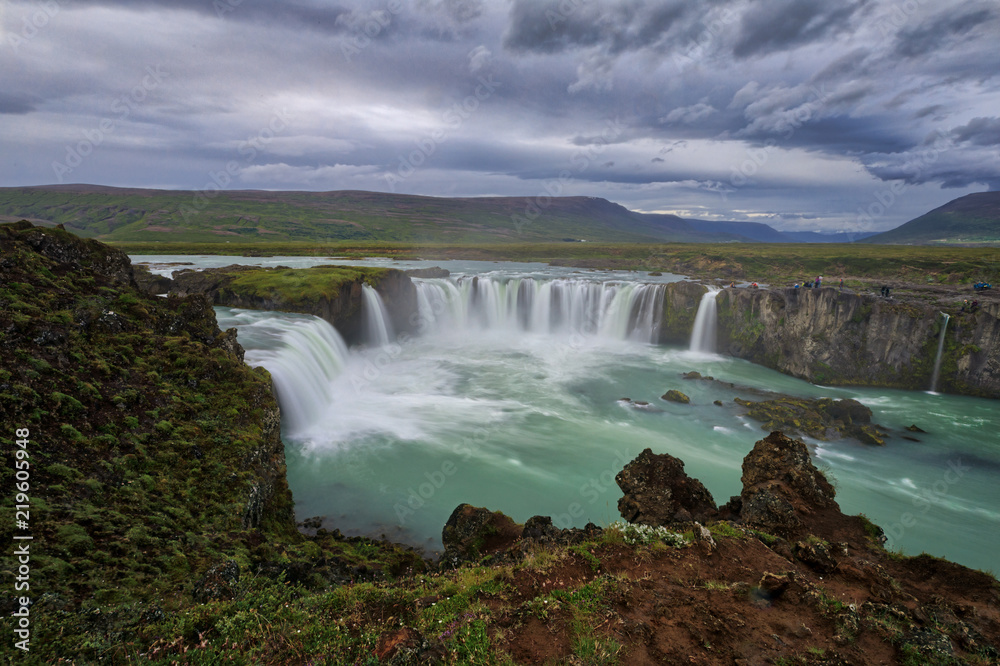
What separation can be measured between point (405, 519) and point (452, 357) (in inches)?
990

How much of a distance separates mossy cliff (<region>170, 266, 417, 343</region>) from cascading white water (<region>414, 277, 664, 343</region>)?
723cm

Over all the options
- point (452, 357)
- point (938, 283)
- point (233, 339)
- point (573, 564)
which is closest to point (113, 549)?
point (573, 564)

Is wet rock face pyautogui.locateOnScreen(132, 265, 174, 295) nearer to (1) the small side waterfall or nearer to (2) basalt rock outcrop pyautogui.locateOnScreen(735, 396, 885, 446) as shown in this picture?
(2) basalt rock outcrop pyautogui.locateOnScreen(735, 396, 885, 446)

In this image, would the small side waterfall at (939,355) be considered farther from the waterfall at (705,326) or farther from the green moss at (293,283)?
the green moss at (293,283)

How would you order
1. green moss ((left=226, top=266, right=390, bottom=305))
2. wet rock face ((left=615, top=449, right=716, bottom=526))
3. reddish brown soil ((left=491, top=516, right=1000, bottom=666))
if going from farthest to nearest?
green moss ((left=226, top=266, right=390, bottom=305)) < wet rock face ((left=615, top=449, right=716, bottom=526)) < reddish brown soil ((left=491, top=516, right=1000, bottom=666))

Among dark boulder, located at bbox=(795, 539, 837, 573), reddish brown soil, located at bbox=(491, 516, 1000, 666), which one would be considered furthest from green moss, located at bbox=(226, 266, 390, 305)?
dark boulder, located at bbox=(795, 539, 837, 573)

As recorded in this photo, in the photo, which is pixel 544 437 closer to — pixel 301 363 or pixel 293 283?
pixel 301 363

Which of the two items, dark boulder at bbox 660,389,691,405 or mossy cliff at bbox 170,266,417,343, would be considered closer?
dark boulder at bbox 660,389,691,405

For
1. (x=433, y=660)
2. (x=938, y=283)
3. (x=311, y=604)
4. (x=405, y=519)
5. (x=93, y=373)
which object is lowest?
(x=405, y=519)

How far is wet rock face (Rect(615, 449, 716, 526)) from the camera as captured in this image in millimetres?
11289

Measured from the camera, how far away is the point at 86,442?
1005cm

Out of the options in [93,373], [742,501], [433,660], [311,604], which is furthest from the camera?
[93,373]

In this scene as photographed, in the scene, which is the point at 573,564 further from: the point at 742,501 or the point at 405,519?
the point at 405,519

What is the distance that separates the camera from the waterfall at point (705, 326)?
144 feet
